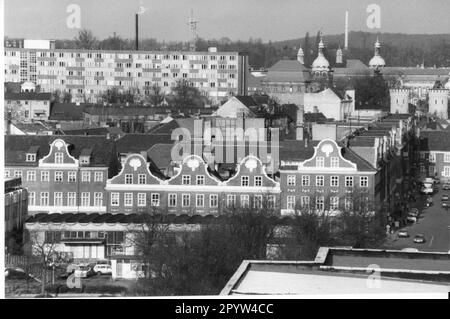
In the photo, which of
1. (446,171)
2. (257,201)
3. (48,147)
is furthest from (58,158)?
(446,171)

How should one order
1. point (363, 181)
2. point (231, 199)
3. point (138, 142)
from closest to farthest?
point (231, 199), point (363, 181), point (138, 142)

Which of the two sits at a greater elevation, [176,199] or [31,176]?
[31,176]

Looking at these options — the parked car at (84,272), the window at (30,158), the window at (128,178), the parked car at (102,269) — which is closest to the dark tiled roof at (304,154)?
the window at (128,178)

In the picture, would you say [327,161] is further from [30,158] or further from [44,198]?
[30,158]

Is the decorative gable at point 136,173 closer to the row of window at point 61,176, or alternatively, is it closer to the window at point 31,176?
the row of window at point 61,176
